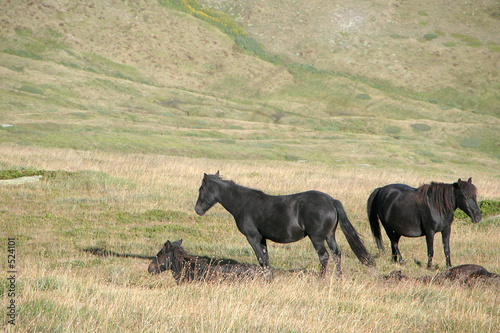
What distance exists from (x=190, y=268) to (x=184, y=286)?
2.94ft

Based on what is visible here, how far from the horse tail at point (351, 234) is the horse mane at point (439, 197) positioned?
2.95 metres

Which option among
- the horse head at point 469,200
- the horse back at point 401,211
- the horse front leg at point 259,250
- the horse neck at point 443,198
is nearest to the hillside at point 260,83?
the horse back at point 401,211

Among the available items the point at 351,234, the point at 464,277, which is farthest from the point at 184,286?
the point at 464,277

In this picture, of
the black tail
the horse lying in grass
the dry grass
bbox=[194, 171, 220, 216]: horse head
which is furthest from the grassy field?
bbox=[194, 171, 220, 216]: horse head

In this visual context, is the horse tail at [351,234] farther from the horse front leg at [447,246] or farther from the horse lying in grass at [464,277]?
the horse front leg at [447,246]

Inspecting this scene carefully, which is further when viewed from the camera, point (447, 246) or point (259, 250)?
point (447, 246)

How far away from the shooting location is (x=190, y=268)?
9727 millimetres

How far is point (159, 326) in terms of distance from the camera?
257 inches

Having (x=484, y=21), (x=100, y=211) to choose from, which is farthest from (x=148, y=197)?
(x=484, y=21)

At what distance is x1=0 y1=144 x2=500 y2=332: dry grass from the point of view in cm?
680

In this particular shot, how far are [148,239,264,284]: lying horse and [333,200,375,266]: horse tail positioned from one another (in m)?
2.14

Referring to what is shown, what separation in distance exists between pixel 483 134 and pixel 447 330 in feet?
225

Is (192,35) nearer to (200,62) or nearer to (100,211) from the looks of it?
(200,62)

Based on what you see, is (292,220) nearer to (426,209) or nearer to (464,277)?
(464,277)
